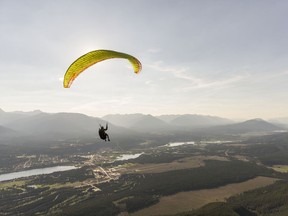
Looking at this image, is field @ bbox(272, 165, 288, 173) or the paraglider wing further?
field @ bbox(272, 165, 288, 173)

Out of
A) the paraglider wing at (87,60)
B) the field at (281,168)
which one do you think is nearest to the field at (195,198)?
the field at (281,168)

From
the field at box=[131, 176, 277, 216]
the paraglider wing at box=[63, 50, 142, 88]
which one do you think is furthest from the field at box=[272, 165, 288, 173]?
the paraglider wing at box=[63, 50, 142, 88]

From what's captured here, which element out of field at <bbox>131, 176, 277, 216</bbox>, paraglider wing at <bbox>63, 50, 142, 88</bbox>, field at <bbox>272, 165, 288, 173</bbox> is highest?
paraglider wing at <bbox>63, 50, 142, 88</bbox>

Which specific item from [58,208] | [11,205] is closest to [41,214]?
[58,208]

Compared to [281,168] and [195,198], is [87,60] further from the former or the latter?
[281,168]

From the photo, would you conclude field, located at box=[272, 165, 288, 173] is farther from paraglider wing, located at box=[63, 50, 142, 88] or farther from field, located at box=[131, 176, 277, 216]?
paraglider wing, located at box=[63, 50, 142, 88]

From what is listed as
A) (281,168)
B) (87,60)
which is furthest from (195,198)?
(87,60)

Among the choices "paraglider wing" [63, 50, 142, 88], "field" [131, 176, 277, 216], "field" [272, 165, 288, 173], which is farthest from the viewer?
"field" [272, 165, 288, 173]
